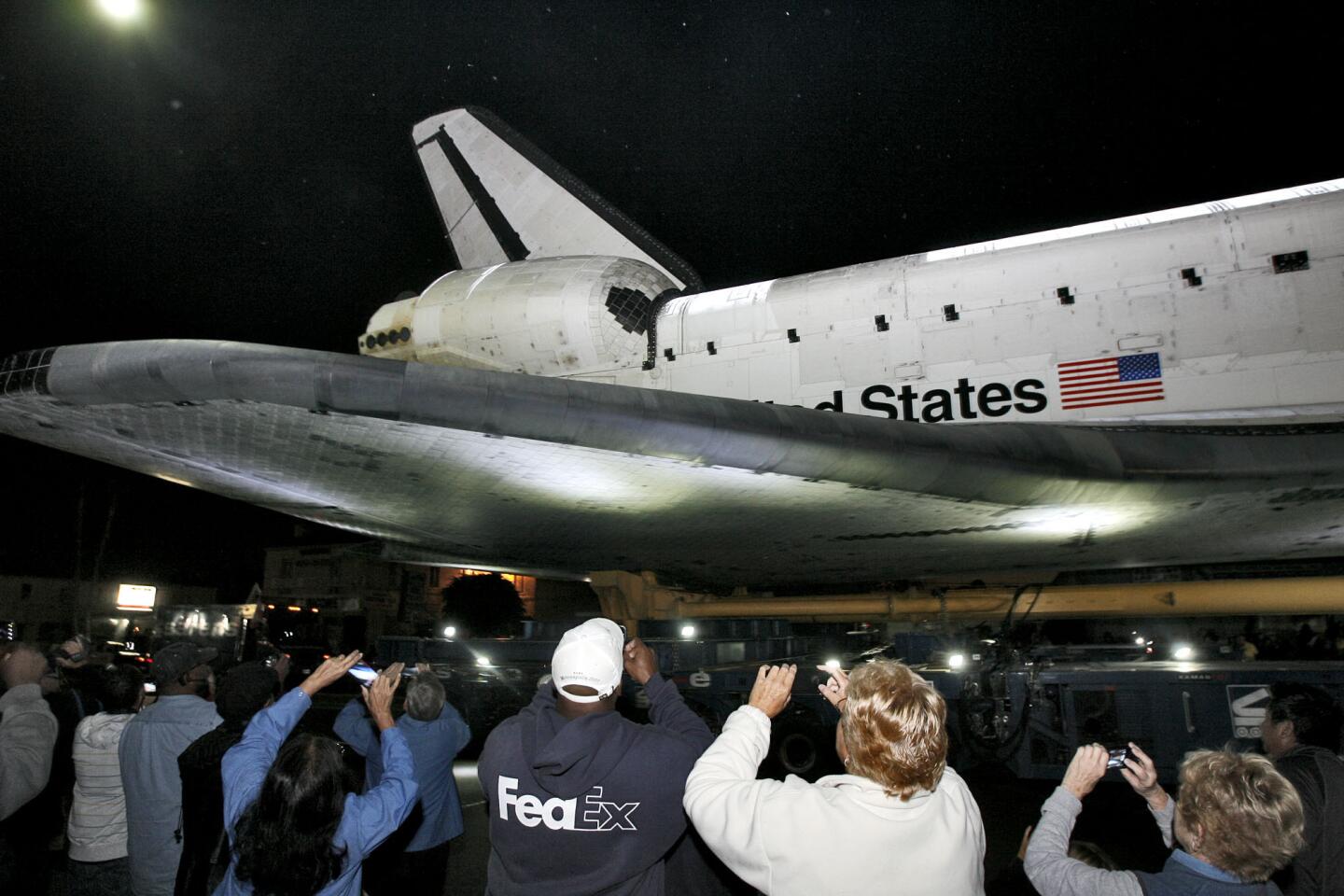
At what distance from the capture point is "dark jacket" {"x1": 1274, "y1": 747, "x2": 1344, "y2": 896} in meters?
1.79

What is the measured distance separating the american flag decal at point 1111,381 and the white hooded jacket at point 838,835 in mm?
4352

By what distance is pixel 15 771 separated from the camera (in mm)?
2422

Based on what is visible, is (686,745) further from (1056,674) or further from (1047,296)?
(1047,296)

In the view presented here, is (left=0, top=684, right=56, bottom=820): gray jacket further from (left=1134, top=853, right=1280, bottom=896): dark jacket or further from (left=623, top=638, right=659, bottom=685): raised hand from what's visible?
(left=1134, top=853, right=1280, bottom=896): dark jacket

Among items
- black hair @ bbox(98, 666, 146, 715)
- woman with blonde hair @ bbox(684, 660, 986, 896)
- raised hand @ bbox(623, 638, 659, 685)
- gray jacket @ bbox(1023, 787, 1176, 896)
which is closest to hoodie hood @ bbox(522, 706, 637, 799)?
woman with blonde hair @ bbox(684, 660, 986, 896)

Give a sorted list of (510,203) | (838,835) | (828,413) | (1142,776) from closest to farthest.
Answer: (838,835) < (1142,776) < (828,413) < (510,203)

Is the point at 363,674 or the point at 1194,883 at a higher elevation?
the point at 363,674

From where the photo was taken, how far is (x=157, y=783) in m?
2.18

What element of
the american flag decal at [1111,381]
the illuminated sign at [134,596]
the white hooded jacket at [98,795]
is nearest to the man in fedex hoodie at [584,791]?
the white hooded jacket at [98,795]

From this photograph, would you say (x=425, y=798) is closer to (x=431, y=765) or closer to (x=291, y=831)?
(x=431, y=765)

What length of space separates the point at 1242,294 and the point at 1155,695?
2.48 metres

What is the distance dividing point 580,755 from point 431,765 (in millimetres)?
1510

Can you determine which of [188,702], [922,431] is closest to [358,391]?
[188,702]

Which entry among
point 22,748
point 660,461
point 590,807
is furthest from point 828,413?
point 22,748
